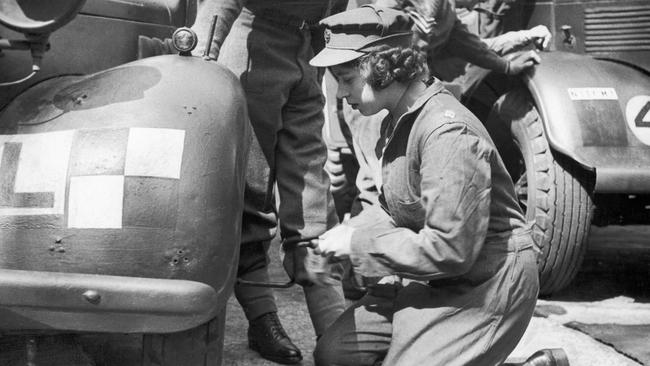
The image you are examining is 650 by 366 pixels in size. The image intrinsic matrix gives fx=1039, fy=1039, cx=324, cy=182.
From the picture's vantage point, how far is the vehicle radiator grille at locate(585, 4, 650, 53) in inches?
217

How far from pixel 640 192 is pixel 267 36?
1.99 m

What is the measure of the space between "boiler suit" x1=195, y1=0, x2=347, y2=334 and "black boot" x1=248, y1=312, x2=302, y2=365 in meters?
0.04

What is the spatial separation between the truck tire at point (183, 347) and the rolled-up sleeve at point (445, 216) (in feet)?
1.62

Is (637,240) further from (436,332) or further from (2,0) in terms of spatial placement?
(2,0)

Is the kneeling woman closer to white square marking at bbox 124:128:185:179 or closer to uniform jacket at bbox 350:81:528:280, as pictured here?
uniform jacket at bbox 350:81:528:280

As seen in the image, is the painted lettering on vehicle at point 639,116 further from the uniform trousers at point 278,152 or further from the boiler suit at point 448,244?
the boiler suit at point 448,244

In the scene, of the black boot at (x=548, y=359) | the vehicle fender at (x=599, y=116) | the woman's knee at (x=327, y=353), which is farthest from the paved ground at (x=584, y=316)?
the black boot at (x=548, y=359)

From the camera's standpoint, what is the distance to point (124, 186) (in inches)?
96.0

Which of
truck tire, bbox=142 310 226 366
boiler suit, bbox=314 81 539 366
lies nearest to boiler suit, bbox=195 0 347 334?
boiler suit, bbox=314 81 539 366

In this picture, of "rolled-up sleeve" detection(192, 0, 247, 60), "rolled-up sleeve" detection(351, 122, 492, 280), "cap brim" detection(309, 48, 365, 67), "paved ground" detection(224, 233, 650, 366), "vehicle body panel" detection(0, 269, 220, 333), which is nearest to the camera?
"vehicle body panel" detection(0, 269, 220, 333)

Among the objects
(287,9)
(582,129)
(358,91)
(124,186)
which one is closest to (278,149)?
(287,9)

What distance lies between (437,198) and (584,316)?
2.28m

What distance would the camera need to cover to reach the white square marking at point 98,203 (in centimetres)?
243

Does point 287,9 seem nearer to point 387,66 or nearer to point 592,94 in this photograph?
point 387,66
